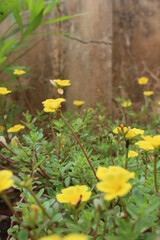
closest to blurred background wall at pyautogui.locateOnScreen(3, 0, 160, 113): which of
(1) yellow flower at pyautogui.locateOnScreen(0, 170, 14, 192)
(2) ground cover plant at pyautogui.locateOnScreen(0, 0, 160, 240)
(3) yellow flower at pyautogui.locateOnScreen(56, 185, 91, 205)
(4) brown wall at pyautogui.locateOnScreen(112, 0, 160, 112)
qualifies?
(4) brown wall at pyautogui.locateOnScreen(112, 0, 160, 112)

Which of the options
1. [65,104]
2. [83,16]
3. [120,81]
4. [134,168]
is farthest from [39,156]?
[120,81]

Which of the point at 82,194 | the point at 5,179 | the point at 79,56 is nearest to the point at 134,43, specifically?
the point at 79,56

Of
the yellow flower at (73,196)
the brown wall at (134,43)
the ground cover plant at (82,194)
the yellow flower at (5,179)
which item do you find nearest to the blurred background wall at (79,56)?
the brown wall at (134,43)

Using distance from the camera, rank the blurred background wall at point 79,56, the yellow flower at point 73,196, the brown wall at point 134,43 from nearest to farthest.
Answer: the yellow flower at point 73,196 → the blurred background wall at point 79,56 → the brown wall at point 134,43

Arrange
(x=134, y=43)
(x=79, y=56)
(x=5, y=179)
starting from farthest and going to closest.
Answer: (x=134, y=43) < (x=79, y=56) < (x=5, y=179)

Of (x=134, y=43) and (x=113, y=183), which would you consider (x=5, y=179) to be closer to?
(x=113, y=183)

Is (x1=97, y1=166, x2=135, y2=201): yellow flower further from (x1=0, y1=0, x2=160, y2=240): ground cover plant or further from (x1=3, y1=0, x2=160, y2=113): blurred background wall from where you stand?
(x1=3, y1=0, x2=160, y2=113): blurred background wall

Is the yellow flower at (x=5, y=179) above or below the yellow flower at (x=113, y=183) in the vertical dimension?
above

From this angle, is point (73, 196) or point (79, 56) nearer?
point (73, 196)

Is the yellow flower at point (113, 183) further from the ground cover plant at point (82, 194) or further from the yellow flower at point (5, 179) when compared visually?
the yellow flower at point (5, 179)

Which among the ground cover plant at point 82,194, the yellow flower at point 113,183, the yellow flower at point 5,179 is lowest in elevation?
the ground cover plant at point 82,194

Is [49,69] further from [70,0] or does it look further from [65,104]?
[70,0]
